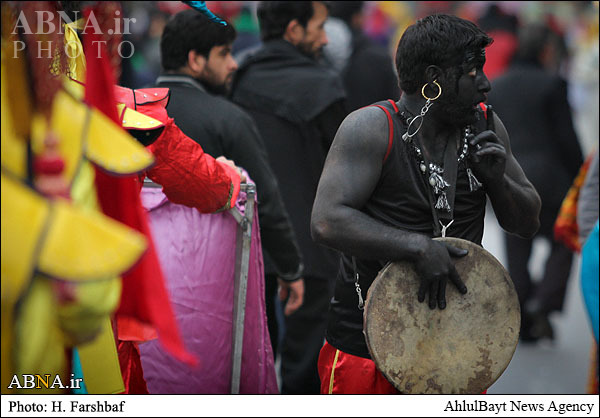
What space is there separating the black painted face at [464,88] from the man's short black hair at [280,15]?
2.20m

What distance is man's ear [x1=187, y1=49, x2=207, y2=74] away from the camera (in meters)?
4.07

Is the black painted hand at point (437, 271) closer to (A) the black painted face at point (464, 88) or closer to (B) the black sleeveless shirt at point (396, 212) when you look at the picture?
(B) the black sleeveless shirt at point (396, 212)

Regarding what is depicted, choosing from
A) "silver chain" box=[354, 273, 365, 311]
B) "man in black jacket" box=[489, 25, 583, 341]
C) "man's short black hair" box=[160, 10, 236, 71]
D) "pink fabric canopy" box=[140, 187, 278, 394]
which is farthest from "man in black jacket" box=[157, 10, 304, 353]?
"man in black jacket" box=[489, 25, 583, 341]

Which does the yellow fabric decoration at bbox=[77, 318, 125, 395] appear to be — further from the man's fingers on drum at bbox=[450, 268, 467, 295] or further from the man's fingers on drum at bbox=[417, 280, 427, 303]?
the man's fingers on drum at bbox=[450, 268, 467, 295]

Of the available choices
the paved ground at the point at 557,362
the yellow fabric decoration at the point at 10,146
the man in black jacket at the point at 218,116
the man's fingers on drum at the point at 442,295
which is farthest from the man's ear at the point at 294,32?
the yellow fabric decoration at the point at 10,146

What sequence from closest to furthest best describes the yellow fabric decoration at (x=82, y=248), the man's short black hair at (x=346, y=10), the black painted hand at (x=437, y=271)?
1. the yellow fabric decoration at (x=82, y=248)
2. the black painted hand at (x=437, y=271)
3. the man's short black hair at (x=346, y=10)

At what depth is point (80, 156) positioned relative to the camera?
2.03m

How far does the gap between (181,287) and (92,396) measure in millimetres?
1013

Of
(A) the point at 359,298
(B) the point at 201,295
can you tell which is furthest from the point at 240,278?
(A) the point at 359,298

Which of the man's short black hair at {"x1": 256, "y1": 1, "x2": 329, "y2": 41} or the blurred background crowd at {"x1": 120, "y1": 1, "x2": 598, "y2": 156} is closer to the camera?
the man's short black hair at {"x1": 256, "y1": 1, "x2": 329, "y2": 41}

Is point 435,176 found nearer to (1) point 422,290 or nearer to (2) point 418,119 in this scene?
(2) point 418,119

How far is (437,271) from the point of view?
8.70 ft

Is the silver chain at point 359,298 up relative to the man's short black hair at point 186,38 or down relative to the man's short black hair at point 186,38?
down

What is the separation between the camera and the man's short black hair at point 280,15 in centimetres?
486
